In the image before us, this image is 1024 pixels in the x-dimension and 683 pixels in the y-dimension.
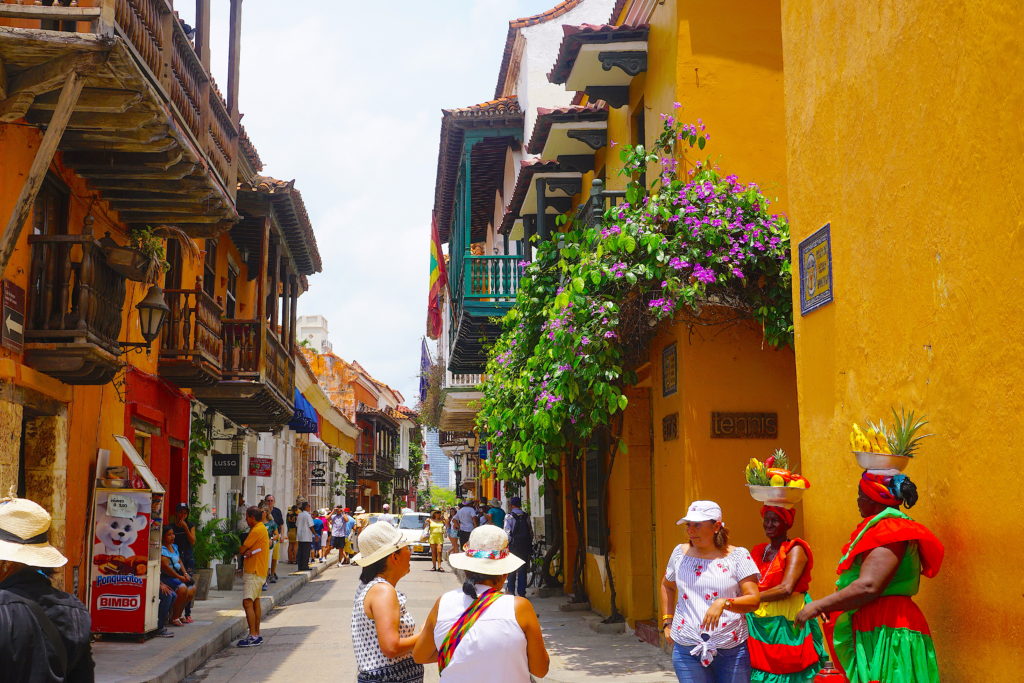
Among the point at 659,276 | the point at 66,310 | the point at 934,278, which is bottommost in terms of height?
the point at 934,278

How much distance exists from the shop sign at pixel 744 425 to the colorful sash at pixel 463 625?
251 inches

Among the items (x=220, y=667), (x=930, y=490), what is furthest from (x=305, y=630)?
(x=930, y=490)

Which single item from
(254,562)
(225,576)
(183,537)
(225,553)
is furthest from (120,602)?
(225,576)

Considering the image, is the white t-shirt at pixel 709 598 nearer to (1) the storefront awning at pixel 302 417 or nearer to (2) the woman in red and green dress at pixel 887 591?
(2) the woman in red and green dress at pixel 887 591

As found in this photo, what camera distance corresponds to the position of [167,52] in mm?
9953

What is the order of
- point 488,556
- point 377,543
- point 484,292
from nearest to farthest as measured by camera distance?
1. point 488,556
2. point 377,543
3. point 484,292

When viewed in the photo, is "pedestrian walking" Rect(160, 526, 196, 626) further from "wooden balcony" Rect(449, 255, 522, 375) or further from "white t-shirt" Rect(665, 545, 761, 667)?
"white t-shirt" Rect(665, 545, 761, 667)

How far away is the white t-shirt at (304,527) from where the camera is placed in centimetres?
2548

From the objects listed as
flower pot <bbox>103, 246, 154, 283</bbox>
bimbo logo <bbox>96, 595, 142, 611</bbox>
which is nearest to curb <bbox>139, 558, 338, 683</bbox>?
bimbo logo <bbox>96, 595, 142, 611</bbox>

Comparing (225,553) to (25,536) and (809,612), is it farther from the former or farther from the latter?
(809,612)

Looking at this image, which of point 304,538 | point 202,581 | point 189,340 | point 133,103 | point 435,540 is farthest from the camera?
point 435,540

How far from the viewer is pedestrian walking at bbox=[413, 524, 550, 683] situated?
4383mm

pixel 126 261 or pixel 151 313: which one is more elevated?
pixel 126 261

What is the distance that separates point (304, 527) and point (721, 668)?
819 inches
